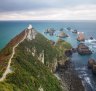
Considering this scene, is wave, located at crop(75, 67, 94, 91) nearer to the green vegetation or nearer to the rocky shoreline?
the rocky shoreline

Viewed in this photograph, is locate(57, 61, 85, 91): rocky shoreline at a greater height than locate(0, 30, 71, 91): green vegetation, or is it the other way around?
locate(0, 30, 71, 91): green vegetation

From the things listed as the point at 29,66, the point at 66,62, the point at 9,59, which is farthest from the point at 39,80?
the point at 66,62

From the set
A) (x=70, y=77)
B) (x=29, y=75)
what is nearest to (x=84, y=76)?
(x=70, y=77)

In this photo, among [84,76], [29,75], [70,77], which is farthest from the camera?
[84,76]

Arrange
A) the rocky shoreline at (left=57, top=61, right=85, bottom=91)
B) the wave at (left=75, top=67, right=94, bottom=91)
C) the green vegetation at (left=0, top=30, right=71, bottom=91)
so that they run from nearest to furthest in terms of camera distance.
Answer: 1. the green vegetation at (left=0, top=30, right=71, bottom=91)
2. the rocky shoreline at (left=57, top=61, right=85, bottom=91)
3. the wave at (left=75, top=67, right=94, bottom=91)

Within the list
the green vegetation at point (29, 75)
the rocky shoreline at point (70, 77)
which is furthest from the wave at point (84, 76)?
the green vegetation at point (29, 75)

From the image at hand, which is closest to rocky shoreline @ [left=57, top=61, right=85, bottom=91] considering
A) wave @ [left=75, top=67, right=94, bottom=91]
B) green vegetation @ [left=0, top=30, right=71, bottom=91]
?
wave @ [left=75, top=67, right=94, bottom=91]

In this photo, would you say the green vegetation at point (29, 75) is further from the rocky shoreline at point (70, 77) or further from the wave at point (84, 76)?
the wave at point (84, 76)

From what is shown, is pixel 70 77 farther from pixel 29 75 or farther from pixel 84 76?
pixel 29 75
